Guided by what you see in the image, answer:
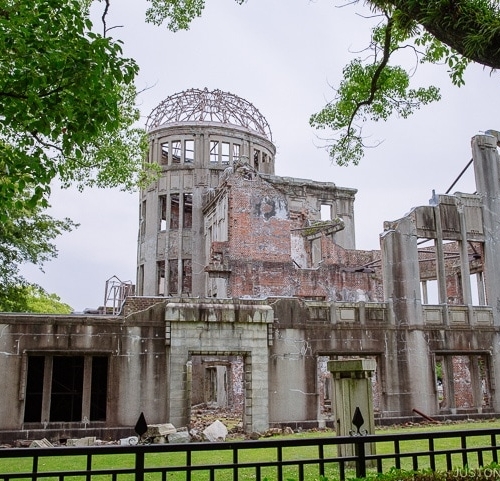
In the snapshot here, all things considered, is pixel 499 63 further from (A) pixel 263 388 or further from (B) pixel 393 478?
(A) pixel 263 388

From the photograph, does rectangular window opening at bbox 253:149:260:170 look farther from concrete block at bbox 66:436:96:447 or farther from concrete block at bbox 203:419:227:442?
concrete block at bbox 66:436:96:447

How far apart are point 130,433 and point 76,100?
10779mm

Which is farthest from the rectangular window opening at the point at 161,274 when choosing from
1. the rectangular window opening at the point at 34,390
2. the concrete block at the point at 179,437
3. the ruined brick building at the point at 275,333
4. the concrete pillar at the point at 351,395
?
the concrete pillar at the point at 351,395

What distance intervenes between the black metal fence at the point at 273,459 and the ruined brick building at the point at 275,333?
439cm

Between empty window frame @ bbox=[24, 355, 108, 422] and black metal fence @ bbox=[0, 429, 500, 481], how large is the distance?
4138mm

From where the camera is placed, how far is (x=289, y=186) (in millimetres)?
36625

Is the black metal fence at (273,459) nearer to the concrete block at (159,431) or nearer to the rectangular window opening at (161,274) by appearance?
the concrete block at (159,431)

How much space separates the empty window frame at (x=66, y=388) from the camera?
16109 mm

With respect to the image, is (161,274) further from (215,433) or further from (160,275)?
(215,433)

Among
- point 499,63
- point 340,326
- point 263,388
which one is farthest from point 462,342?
point 499,63

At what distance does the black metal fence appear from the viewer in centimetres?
414

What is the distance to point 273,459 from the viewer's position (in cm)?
1060

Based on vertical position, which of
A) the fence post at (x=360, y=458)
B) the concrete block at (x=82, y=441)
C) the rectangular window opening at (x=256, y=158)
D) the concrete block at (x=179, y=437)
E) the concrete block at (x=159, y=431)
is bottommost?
the concrete block at (x=82, y=441)

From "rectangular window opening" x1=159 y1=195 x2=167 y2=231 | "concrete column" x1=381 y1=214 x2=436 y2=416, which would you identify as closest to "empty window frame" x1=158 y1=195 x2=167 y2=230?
"rectangular window opening" x1=159 y1=195 x2=167 y2=231
